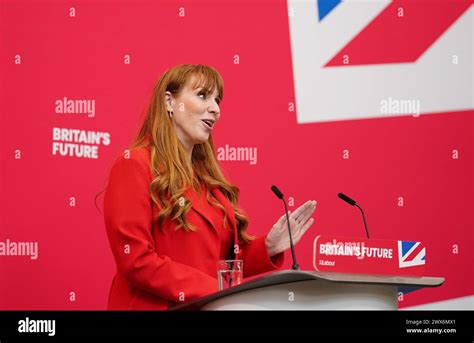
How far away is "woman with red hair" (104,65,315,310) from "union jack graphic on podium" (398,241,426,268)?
1.72 ft

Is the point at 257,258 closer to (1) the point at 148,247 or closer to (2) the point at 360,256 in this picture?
(1) the point at 148,247

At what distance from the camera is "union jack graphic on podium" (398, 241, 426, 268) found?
270cm

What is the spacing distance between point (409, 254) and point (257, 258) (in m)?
0.88

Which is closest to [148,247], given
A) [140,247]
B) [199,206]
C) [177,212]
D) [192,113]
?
[140,247]

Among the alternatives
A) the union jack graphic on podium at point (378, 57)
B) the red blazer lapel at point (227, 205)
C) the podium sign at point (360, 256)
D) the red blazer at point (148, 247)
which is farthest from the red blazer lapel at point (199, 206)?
the union jack graphic on podium at point (378, 57)

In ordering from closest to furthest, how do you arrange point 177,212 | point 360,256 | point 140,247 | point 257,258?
point 360,256 < point 140,247 < point 177,212 < point 257,258

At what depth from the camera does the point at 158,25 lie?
457 centimetres

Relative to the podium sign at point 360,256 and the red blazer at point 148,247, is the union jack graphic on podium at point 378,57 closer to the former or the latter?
the red blazer at point 148,247

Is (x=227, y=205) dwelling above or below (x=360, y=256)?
above

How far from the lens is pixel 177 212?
124 inches

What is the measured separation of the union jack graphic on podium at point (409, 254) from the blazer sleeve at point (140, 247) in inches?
27.9

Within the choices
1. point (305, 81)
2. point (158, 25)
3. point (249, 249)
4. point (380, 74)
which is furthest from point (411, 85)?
point (249, 249)

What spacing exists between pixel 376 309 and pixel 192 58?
94.6 inches

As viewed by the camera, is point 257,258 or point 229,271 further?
point 257,258
